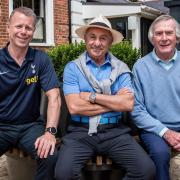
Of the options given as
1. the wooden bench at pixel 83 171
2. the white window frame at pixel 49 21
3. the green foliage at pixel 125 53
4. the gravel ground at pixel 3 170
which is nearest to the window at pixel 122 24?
the white window frame at pixel 49 21

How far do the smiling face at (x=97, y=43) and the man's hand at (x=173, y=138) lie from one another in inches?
33.8

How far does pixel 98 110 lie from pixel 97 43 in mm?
596

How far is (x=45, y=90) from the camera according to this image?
3896 millimetres

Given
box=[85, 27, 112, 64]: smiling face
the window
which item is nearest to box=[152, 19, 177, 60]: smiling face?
box=[85, 27, 112, 64]: smiling face

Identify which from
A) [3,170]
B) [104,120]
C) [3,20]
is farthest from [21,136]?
[3,20]

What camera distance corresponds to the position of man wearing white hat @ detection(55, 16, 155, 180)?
11.4 feet

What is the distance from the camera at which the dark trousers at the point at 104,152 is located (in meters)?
3.43

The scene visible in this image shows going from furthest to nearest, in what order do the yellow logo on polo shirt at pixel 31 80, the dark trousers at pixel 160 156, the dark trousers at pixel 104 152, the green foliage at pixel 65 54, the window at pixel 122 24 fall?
the window at pixel 122 24 → the green foliage at pixel 65 54 → the yellow logo on polo shirt at pixel 31 80 → the dark trousers at pixel 160 156 → the dark trousers at pixel 104 152

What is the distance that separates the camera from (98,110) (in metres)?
3.67

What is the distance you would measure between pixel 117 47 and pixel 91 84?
443 centimetres

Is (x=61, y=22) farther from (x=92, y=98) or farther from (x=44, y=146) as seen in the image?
(x=44, y=146)

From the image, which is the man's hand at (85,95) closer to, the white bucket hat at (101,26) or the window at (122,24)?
the white bucket hat at (101,26)

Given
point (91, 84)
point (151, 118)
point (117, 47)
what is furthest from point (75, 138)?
point (117, 47)

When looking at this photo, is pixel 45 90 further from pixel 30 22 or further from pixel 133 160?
pixel 133 160
